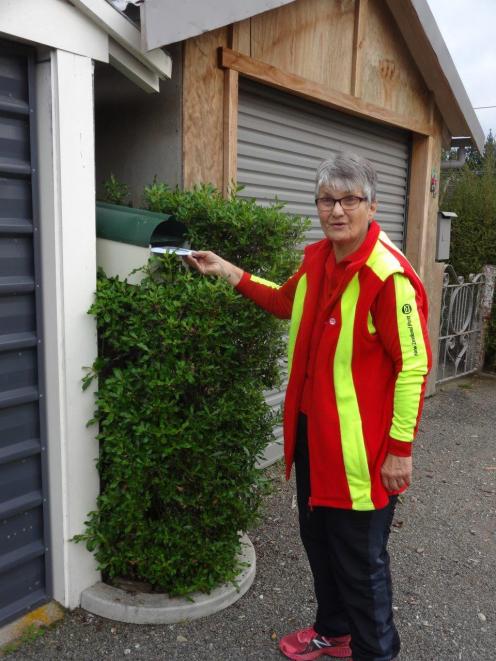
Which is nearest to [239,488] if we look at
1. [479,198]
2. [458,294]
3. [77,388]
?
[77,388]

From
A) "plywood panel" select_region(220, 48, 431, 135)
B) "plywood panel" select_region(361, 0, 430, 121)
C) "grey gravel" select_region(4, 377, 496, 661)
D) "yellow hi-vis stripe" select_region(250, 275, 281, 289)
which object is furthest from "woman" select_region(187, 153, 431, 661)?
"plywood panel" select_region(361, 0, 430, 121)

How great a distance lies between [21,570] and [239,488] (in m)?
1.10

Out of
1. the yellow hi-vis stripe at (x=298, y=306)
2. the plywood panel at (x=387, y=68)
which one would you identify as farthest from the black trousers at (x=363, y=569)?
the plywood panel at (x=387, y=68)

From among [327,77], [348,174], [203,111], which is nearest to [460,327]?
[327,77]

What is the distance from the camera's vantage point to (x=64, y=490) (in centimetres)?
300

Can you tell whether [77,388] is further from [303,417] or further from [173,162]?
[173,162]

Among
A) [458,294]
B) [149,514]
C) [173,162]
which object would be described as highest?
[173,162]

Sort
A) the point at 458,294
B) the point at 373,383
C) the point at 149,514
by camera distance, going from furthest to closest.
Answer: the point at 458,294 < the point at 149,514 < the point at 373,383

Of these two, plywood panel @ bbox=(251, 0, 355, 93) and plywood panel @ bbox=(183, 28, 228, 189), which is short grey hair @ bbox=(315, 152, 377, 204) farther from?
plywood panel @ bbox=(251, 0, 355, 93)

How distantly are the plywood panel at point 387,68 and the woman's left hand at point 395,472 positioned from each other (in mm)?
4172

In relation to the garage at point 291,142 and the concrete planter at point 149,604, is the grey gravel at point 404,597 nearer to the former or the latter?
the concrete planter at point 149,604

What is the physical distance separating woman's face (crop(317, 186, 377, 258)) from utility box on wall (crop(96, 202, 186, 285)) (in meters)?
0.86

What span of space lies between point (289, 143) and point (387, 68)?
161 cm

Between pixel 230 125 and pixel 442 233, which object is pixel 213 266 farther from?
pixel 442 233
